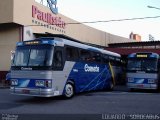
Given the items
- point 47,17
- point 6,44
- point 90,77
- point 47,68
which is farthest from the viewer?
point 47,17

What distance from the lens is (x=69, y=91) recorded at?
1609 centimetres

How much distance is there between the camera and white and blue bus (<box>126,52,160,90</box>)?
1992cm

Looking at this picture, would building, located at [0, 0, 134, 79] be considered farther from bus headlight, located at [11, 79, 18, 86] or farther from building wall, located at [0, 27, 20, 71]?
bus headlight, located at [11, 79, 18, 86]

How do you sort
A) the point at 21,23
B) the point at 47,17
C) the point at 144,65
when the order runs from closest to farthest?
the point at 144,65
the point at 21,23
the point at 47,17

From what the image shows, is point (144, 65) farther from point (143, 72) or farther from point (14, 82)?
point (14, 82)

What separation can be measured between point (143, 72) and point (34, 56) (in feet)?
27.4

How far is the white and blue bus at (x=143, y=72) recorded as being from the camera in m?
19.9

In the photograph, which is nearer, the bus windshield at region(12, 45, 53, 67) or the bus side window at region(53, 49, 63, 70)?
the bus windshield at region(12, 45, 53, 67)

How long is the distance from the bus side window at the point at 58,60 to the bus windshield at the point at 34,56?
0.35 m

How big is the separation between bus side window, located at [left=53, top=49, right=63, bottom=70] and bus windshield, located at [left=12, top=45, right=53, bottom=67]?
1.16 ft

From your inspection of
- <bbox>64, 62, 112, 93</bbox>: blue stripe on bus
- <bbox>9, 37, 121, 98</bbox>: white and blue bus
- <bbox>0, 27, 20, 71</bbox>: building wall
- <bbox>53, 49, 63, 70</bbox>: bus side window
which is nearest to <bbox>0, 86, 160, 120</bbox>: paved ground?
<bbox>9, 37, 121, 98</bbox>: white and blue bus

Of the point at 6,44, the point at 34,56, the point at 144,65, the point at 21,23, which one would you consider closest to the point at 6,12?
the point at 21,23

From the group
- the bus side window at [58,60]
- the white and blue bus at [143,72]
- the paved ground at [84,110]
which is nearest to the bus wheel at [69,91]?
the bus side window at [58,60]

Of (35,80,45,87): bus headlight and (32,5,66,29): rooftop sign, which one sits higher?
(32,5,66,29): rooftop sign
